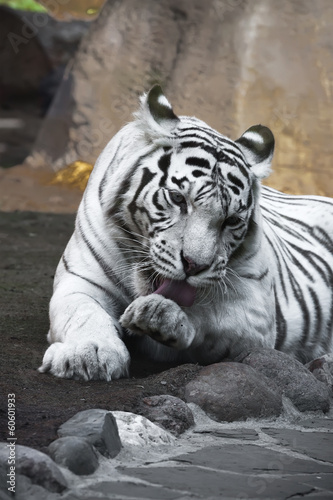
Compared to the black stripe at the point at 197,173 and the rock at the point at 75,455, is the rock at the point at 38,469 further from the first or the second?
the black stripe at the point at 197,173

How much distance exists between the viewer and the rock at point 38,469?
2531mm

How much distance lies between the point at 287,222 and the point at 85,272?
1.62 metres

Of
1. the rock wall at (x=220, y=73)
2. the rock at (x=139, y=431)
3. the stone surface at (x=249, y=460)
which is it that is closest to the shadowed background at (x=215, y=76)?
the rock wall at (x=220, y=73)

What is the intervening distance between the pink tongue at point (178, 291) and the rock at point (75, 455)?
1242mm

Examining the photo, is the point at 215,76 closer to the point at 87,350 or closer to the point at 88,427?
the point at 87,350

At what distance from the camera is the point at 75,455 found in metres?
2.69

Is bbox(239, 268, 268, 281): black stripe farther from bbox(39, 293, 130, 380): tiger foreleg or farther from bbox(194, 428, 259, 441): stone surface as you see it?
bbox(194, 428, 259, 441): stone surface

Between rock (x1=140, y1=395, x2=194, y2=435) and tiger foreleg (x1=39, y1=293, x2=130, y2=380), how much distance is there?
0.36 metres

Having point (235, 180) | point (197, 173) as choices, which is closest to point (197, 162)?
point (197, 173)

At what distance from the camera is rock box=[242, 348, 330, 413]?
3814 millimetres

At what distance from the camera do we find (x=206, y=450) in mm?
3102

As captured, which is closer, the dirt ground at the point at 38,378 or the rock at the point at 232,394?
the dirt ground at the point at 38,378

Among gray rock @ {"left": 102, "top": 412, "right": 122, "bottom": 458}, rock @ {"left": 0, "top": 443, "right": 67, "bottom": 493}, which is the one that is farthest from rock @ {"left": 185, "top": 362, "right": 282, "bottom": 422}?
rock @ {"left": 0, "top": 443, "right": 67, "bottom": 493}

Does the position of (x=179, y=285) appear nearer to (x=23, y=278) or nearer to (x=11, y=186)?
(x=23, y=278)
